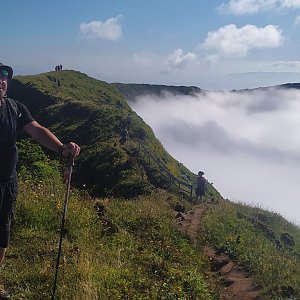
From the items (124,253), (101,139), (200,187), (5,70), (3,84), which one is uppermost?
(5,70)

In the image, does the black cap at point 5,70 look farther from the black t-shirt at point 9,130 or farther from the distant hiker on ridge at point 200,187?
the distant hiker on ridge at point 200,187

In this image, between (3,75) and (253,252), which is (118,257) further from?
(253,252)

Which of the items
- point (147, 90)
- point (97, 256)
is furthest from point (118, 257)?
A: point (147, 90)

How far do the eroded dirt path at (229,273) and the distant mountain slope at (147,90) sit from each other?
91.6 metres

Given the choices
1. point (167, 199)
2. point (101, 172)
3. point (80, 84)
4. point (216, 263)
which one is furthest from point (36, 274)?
point (80, 84)

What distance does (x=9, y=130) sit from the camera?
4504mm

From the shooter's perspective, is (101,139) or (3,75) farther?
(101,139)

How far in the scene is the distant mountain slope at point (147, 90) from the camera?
105 metres

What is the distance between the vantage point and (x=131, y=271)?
6.71 m

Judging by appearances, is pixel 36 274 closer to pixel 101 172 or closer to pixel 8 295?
pixel 8 295

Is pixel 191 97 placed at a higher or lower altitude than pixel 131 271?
higher

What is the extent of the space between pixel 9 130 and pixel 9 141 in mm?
122

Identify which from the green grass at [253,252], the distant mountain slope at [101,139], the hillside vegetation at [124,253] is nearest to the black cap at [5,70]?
the hillside vegetation at [124,253]

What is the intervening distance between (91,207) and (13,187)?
5.02 meters
